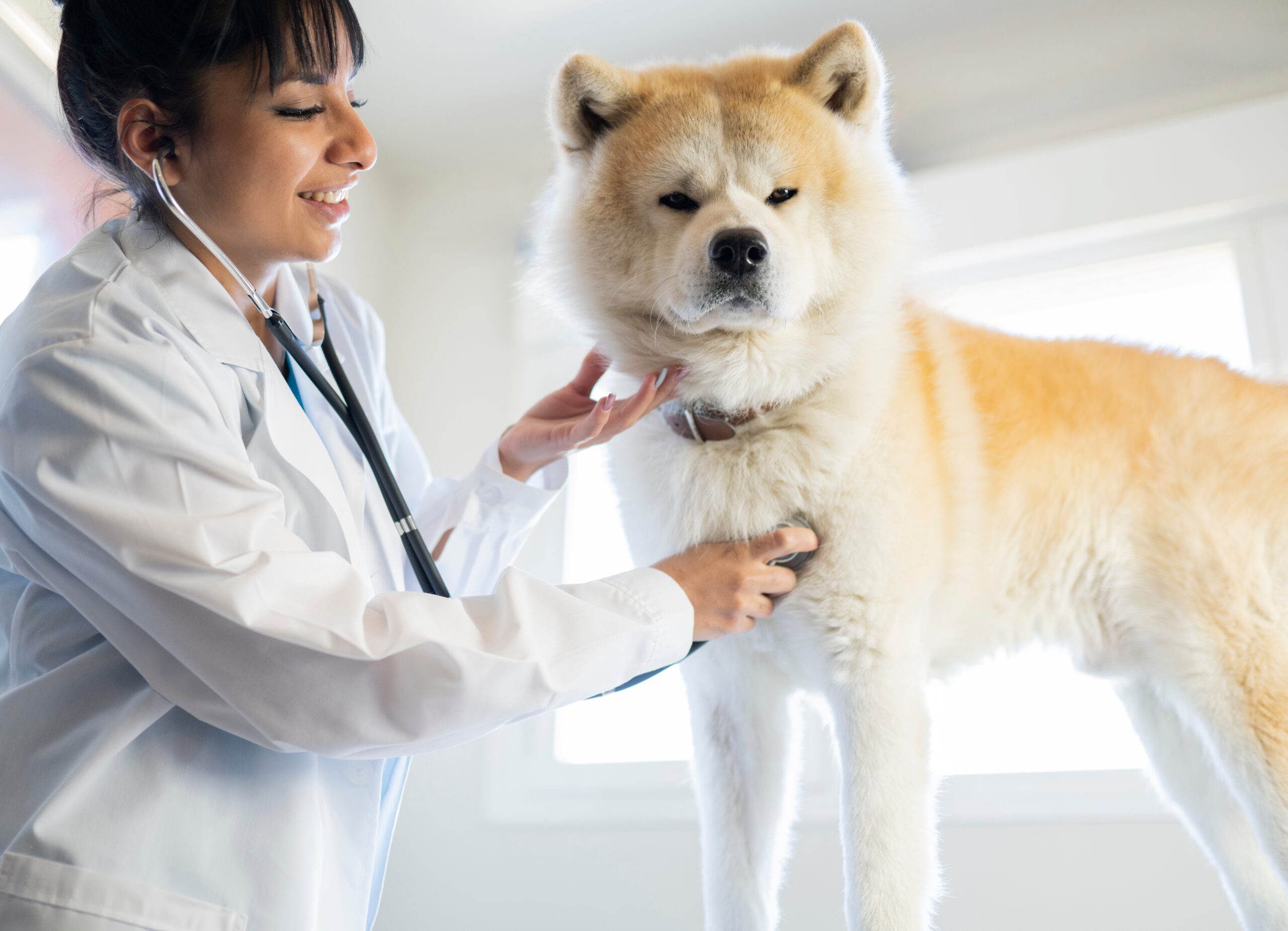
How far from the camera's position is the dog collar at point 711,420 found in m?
1.28

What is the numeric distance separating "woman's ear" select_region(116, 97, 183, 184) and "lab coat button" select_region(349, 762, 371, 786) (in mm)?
849

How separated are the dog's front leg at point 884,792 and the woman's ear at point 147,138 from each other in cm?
116

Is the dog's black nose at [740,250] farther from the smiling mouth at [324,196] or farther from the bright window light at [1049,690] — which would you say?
the bright window light at [1049,690]

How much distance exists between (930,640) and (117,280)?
1.19m

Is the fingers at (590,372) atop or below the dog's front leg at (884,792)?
atop

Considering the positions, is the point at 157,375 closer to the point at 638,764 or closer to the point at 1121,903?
the point at 638,764

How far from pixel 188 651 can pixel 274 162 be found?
0.69 metres

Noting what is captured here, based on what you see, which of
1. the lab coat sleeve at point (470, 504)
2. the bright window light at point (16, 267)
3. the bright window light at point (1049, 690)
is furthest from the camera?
the bright window light at point (1049, 690)

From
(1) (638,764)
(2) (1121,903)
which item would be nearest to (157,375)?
(1) (638,764)

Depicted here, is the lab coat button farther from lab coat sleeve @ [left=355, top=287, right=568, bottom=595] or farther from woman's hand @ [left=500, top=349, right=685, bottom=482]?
woman's hand @ [left=500, top=349, right=685, bottom=482]

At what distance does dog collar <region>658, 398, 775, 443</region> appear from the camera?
50.3 inches

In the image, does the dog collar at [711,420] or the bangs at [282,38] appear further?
the dog collar at [711,420]

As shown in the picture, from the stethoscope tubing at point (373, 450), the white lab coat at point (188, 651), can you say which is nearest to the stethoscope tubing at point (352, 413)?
the stethoscope tubing at point (373, 450)

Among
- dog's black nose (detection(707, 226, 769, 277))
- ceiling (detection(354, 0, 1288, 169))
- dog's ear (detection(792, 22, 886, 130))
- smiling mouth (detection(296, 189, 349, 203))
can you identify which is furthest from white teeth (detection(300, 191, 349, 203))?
ceiling (detection(354, 0, 1288, 169))
